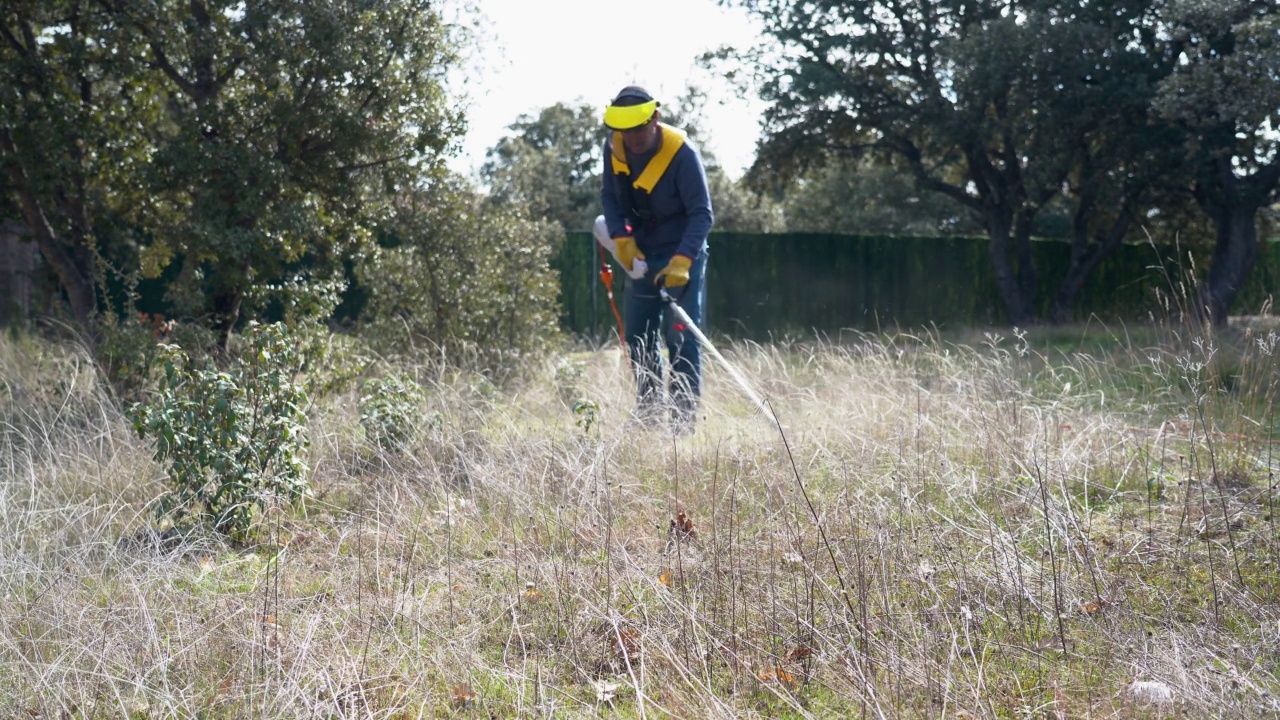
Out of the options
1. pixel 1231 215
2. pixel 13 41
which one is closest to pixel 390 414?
pixel 13 41

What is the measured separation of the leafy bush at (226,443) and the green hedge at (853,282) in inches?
407

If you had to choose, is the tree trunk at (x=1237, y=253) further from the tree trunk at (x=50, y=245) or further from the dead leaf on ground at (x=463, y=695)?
the dead leaf on ground at (x=463, y=695)

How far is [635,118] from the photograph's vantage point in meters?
5.36

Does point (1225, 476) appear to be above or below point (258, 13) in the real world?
below

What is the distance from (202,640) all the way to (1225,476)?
3405 millimetres

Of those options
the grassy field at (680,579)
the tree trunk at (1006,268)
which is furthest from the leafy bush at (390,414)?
the tree trunk at (1006,268)

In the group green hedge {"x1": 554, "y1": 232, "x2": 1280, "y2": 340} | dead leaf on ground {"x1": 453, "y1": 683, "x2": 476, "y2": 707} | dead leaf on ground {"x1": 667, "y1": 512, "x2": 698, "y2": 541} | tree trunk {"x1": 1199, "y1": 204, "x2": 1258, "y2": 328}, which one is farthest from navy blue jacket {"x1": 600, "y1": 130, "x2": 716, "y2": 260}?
tree trunk {"x1": 1199, "y1": 204, "x2": 1258, "y2": 328}

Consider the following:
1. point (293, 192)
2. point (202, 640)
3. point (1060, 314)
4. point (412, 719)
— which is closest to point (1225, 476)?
point (412, 719)

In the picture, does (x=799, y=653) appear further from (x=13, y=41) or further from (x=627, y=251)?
(x=13, y=41)

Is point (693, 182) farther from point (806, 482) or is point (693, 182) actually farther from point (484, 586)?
point (484, 586)

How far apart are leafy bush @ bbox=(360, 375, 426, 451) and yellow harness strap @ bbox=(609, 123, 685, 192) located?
166 centimetres

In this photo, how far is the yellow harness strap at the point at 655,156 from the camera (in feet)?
18.4

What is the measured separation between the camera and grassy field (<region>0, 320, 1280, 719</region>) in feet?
7.91

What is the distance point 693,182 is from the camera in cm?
557
